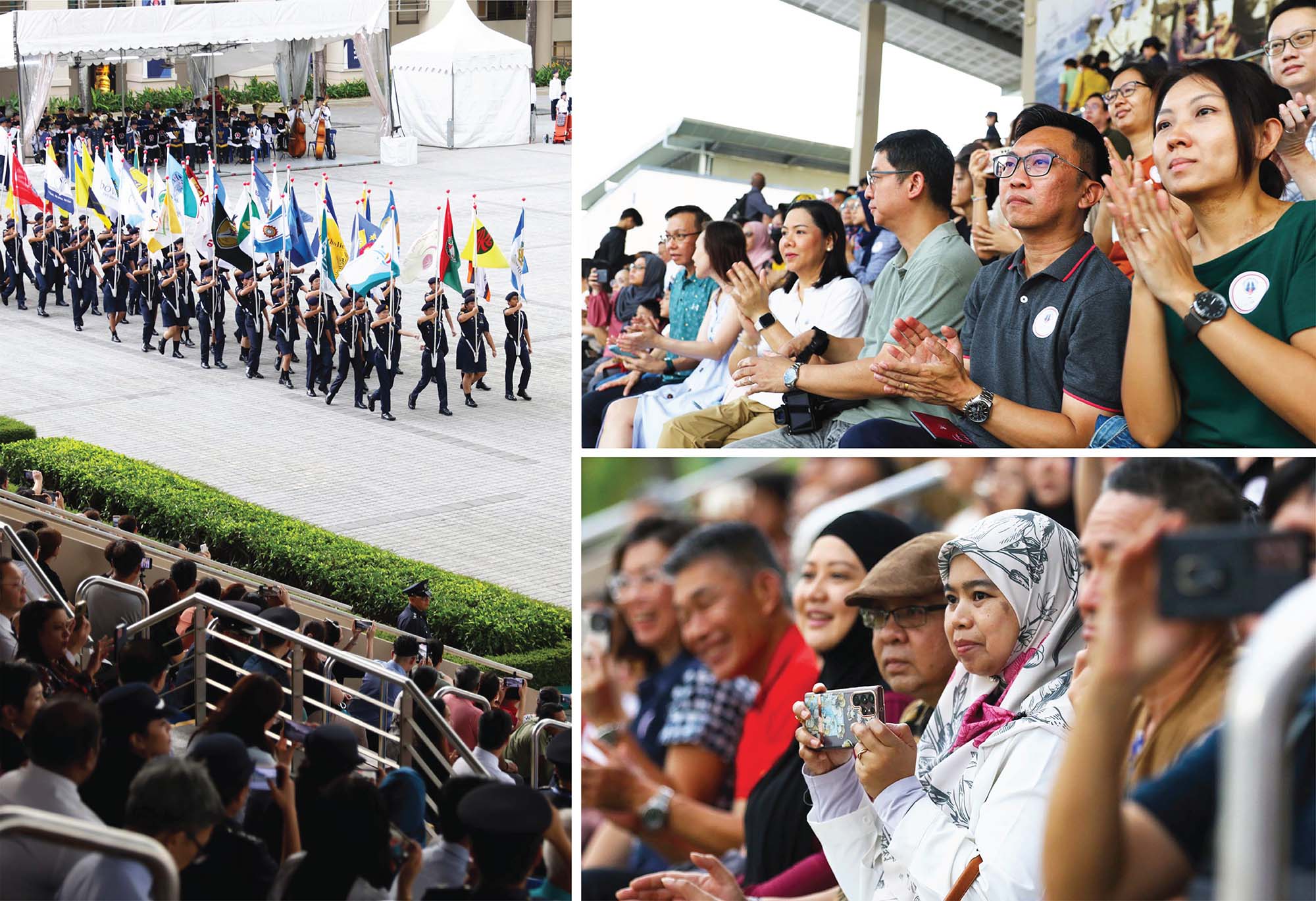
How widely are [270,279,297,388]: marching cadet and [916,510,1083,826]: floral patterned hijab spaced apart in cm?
1574

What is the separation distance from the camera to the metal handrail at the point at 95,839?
1.98 meters

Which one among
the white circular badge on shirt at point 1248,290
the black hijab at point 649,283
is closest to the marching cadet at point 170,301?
the black hijab at point 649,283

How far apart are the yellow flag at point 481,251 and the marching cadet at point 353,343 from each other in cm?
137

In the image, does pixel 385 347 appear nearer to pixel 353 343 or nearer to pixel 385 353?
pixel 385 353

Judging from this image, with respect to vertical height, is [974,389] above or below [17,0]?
below

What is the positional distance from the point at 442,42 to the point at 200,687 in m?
29.1

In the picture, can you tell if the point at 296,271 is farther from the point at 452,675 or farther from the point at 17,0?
the point at 17,0

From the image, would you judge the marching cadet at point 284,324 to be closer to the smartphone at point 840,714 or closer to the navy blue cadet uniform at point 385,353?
the navy blue cadet uniform at point 385,353

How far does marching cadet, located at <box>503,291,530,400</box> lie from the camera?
16391 mm

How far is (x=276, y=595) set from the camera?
26.1ft

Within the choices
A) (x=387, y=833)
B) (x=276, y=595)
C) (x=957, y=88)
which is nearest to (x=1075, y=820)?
Result: (x=387, y=833)

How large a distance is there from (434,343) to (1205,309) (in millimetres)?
13581

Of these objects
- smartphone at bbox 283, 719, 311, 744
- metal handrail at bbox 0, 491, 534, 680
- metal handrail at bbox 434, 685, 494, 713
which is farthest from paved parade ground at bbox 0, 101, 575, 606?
smartphone at bbox 283, 719, 311, 744

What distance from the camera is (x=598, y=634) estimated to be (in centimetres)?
301
